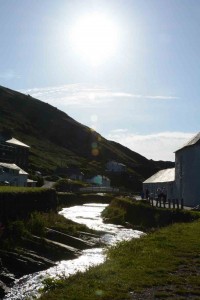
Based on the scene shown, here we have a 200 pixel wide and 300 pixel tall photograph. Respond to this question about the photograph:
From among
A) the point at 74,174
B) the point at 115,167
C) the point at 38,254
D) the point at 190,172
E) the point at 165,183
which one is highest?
the point at 115,167

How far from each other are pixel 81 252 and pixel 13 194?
545cm

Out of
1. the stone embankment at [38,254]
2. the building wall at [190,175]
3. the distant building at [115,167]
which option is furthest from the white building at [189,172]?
the distant building at [115,167]

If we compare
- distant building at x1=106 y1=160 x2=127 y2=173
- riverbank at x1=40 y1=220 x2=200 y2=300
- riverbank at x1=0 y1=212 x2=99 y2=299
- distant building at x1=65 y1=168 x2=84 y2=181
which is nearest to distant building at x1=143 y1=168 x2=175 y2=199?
riverbank at x1=0 y1=212 x2=99 y2=299

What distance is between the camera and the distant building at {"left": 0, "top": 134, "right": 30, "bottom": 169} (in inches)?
4220

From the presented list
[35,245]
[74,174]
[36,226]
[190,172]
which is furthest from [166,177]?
[74,174]

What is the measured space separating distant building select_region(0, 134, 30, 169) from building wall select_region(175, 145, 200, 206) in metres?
61.0

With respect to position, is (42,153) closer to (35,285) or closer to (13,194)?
(13,194)

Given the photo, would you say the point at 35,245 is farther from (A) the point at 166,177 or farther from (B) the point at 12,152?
(B) the point at 12,152

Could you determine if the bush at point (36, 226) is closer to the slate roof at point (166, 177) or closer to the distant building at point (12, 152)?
the slate roof at point (166, 177)

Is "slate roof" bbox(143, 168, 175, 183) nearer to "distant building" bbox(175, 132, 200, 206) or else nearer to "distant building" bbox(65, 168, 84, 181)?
"distant building" bbox(175, 132, 200, 206)

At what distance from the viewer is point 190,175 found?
50.8 m

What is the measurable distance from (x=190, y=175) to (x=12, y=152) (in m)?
69.6

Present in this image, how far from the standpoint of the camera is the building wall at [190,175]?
163 feet

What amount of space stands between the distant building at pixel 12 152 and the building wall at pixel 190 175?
61.0 metres
